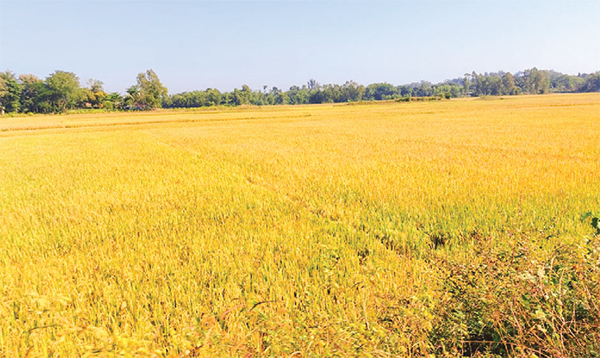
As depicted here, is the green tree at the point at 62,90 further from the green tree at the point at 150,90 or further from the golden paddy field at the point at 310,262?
the golden paddy field at the point at 310,262

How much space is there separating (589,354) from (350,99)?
→ 161 m

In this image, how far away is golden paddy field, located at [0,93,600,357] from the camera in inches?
87.7

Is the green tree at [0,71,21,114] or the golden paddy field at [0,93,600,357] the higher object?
the green tree at [0,71,21,114]

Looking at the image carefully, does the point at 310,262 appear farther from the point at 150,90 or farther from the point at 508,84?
the point at 508,84

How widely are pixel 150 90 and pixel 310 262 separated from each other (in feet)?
357

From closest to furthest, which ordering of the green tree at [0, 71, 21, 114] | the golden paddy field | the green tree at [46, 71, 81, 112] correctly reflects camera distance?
the golden paddy field, the green tree at [0, 71, 21, 114], the green tree at [46, 71, 81, 112]

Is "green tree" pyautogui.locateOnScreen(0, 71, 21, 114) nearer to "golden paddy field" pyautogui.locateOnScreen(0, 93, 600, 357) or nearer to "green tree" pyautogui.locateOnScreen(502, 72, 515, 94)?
"golden paddy field" pyautogui.locateOnScreen(0, 93, 600, 357)

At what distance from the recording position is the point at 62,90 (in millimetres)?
87000

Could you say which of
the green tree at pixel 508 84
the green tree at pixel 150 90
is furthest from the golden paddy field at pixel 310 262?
the green tree at pixel 508 84

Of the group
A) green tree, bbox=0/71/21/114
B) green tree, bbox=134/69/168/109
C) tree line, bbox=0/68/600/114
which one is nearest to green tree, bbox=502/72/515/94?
tree line, bbox=0/68/600/114

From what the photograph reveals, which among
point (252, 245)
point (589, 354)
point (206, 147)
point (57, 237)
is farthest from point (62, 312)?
point (206, 147)

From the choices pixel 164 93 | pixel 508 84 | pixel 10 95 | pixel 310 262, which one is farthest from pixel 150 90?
pixel 508 84

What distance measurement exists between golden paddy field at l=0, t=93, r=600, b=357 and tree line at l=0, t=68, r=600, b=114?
9889 centimetres

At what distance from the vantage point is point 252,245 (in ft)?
13.2
